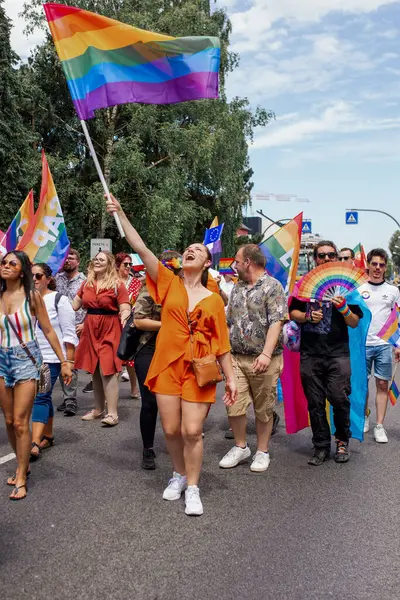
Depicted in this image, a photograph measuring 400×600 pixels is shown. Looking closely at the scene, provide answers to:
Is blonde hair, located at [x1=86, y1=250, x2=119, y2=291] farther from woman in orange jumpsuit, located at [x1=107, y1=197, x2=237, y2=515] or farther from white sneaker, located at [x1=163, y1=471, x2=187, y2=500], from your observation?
white sneaker, located at [x1=163, y1=471, x2=187, y2=500]

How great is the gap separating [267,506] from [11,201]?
21265mm

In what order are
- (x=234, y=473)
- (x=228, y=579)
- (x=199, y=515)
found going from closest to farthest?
(x=228, y=579), (x=199, y=515), (x=234, y=473)

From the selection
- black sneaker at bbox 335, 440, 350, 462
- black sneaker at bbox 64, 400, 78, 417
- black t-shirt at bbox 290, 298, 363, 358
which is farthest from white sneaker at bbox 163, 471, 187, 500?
black sneaker at bbox 64, 400, 78, 417

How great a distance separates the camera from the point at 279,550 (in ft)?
12.3

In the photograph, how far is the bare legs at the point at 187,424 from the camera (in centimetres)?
441

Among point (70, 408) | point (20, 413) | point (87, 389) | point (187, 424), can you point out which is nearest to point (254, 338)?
→ point (187, 424)

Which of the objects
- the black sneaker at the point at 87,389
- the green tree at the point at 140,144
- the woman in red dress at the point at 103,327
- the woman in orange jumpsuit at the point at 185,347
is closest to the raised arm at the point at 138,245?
the woman in orange jumpsuit at the point at 185,347

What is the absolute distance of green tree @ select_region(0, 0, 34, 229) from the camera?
2342cm

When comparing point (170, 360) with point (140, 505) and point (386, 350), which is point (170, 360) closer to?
point (140, 505)

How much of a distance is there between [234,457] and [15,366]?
2.02 metres

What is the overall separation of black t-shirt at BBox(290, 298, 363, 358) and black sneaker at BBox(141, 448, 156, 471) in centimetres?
167

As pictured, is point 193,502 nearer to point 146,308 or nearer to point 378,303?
point 146,308

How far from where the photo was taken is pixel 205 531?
4.03m

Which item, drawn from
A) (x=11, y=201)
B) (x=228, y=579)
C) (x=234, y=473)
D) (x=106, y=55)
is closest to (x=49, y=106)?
(x=11, y=201)
